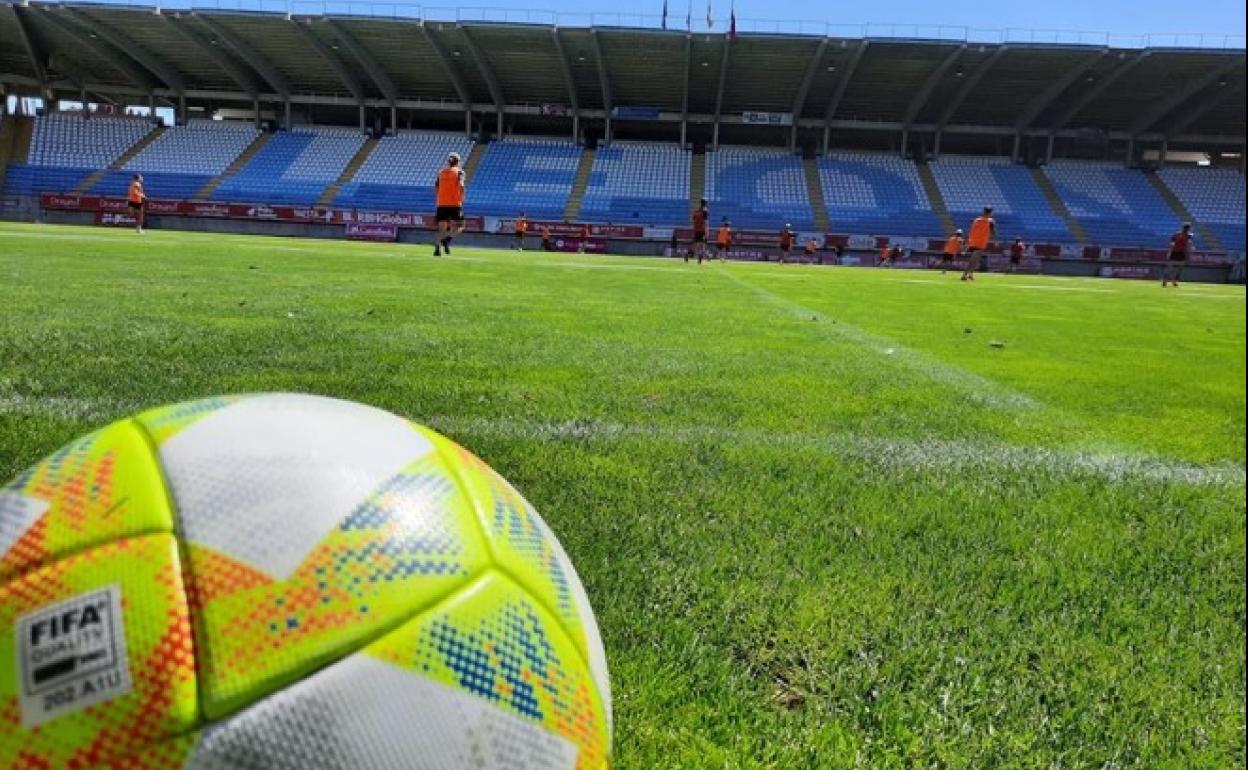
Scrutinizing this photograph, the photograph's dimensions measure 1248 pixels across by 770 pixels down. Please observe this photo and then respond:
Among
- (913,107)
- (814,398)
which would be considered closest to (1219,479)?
(814,398)

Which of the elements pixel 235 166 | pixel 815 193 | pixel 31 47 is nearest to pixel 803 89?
pixel 815 193

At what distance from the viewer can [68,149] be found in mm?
40156

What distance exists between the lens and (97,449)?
3.98ft

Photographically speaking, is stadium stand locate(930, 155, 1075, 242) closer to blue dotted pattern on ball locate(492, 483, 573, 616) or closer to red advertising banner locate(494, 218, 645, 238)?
red advertising banner locate(494, 218, 645, 238)

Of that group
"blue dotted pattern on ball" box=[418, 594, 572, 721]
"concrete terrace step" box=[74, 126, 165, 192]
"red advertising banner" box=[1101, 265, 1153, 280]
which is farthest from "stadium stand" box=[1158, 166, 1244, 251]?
"concrete terrace step" box=[74, 126, 165, 192]

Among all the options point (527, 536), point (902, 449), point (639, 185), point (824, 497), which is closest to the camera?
point (527, 536)

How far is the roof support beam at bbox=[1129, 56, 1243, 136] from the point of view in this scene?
34.0m

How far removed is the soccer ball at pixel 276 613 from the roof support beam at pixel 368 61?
38560 mm

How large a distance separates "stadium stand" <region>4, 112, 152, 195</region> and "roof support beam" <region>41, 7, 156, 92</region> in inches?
84.6

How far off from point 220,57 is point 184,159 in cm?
554

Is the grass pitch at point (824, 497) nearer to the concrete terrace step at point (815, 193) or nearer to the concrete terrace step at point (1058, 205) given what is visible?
the concrete terrace step at point (815, 193)

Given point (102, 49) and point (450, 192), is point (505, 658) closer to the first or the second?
point (450, 192)

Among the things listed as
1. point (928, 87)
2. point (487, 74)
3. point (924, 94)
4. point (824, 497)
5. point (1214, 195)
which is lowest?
point (824, 497)

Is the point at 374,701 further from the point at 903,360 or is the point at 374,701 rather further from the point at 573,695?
the point at 903,360
